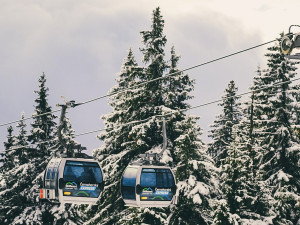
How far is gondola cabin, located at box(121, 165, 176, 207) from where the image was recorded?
76.6ft

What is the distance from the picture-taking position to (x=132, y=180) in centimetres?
2361

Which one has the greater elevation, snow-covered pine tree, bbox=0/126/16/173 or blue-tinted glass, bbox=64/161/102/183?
snow-covered pine tree, bbox=0/126/16/173

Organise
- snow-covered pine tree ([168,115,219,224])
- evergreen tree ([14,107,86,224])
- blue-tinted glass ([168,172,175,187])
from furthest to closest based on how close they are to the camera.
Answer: evergreen tree ([14,107,86,224]) < snow-covered pine tree ([168,115,219,224]) < blue-tinted glass ([168,172,175,187])

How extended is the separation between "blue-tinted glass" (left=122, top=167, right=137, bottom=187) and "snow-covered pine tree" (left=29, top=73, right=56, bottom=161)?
23.9m

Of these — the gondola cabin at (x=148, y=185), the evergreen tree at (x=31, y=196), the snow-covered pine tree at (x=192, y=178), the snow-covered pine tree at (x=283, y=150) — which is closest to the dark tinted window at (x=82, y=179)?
the gondola cabin at (x=148, y=185)

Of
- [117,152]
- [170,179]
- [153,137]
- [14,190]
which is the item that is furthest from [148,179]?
[14,190]

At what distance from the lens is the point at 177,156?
117 feet

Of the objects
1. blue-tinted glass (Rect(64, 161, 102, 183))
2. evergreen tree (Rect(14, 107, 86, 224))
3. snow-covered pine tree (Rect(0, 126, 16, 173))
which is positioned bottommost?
evergreen tree (Rect(14, 107, 86, 224))

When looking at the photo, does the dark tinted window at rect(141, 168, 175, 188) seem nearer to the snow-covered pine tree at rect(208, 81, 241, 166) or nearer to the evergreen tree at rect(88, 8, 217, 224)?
the evergreen tree at rect(88, 8, 217, 224)

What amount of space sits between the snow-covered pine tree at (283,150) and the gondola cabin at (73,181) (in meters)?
17.6

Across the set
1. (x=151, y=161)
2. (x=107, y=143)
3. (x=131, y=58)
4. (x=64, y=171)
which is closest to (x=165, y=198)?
(x=151, y=161)

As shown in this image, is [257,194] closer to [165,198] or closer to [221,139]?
[165,198]

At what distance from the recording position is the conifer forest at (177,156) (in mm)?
34062

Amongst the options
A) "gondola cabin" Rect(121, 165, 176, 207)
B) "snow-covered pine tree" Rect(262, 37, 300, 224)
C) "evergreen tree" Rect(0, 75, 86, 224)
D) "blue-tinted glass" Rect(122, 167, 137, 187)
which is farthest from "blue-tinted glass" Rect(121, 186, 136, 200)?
"evergreen tree" Rect(0, 75, 86, 224)
